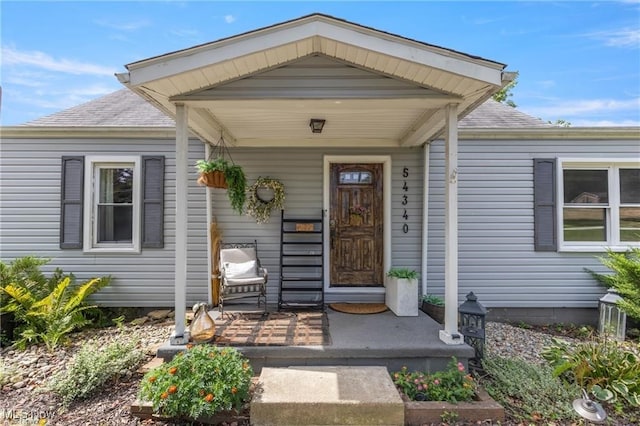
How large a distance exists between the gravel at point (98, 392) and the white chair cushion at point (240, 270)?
45.4 inches

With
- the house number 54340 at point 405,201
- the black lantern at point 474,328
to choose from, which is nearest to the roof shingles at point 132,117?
the house number 54340 at point 405,201

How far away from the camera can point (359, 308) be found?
475 cm

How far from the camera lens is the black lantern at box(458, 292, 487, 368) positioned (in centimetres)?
346

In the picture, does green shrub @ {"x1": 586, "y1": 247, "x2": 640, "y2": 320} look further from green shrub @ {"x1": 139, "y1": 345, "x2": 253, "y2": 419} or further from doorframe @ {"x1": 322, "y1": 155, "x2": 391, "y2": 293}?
green shrub @ {"x1": 139, "y1": 345, "x2": 253, "y2": 419}

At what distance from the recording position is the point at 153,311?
5180mm

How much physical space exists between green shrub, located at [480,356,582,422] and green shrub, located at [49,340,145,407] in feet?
11.8

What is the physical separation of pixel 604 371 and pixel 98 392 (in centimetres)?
481

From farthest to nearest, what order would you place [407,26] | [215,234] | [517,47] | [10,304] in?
[517,47] < [407,26] < [215,234] < [10,304]

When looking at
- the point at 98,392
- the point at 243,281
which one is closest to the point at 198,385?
the point at 98,392

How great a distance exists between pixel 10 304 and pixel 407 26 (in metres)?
10.3

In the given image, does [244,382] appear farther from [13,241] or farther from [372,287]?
A: [13,241]

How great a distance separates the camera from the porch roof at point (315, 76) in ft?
10.0

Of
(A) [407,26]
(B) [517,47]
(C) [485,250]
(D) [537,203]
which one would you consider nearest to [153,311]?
(C) [485,250]

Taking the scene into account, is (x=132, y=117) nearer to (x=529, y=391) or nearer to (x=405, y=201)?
(x=405, y=201)
